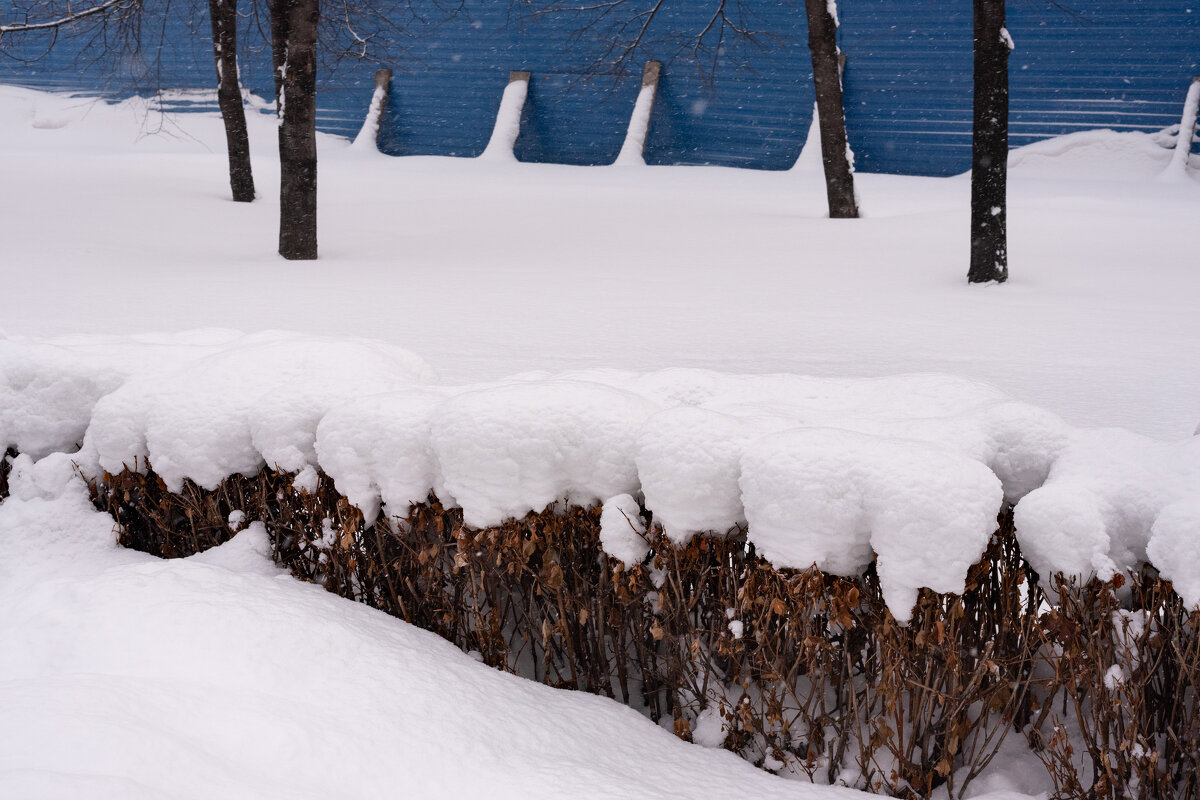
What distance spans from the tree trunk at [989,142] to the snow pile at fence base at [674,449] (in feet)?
18.5

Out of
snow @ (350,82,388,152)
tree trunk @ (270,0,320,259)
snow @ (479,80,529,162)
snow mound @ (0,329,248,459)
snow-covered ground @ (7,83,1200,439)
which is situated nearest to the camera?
snow mound @ (0,329,248,459)

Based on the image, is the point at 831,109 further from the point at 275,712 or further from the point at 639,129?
the point at 275,712

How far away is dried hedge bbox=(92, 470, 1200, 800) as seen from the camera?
2.25 m

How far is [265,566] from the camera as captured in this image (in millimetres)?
3113

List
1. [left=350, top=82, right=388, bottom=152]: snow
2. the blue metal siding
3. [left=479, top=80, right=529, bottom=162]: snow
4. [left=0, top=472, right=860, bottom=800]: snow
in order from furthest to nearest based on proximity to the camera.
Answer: [left=350, top=82, right=388, bottom=152]: snow
[left=479, top=80, right=529, bottom=162]: snow
the blue metal siding
[left=0, top=472, right=860, bottom=800]: snow

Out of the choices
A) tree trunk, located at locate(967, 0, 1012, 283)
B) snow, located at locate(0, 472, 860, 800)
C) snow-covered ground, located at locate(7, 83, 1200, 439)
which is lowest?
snow, located at locate(0, 472, 860, 800)

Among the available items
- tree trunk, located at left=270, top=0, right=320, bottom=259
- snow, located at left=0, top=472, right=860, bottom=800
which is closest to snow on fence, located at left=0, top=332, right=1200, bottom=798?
snow, located at left=0, top=472, right=860, bottom=800

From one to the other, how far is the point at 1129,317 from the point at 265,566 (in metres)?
6.35

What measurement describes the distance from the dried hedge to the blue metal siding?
11.5 m

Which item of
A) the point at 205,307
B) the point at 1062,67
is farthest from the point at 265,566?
the point at 1062,67

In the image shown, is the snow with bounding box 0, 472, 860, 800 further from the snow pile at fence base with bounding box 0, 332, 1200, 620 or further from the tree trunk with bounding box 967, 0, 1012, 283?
the tree trunk with bounding box 967, 0, 1012, 283

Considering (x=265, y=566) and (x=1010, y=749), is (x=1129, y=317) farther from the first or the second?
(x=265, y=566)

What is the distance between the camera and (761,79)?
1708 cm

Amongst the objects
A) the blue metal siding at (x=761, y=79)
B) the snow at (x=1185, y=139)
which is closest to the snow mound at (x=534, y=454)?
the blue metal siding at (x=761, y=79)
